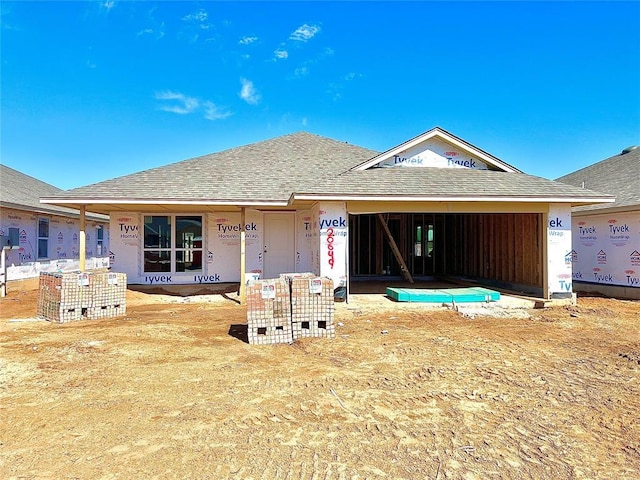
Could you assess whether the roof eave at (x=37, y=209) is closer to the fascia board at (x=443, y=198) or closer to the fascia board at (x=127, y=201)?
the fascia board at (x=127, y=201)

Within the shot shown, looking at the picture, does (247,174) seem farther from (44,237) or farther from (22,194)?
(22,194)

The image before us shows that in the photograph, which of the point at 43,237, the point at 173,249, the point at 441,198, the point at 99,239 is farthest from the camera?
the point at 99,239

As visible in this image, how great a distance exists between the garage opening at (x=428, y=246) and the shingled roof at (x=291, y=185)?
131 inches

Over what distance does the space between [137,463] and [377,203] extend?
8.61 metres

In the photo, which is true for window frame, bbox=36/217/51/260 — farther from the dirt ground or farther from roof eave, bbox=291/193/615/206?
roof eave, bbox=291/193/615/206

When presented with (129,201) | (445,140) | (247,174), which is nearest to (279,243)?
(247,174)

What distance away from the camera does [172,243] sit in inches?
540

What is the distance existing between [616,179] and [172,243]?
56.4ft

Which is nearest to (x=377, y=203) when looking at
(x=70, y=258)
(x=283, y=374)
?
(x=283, y=374)

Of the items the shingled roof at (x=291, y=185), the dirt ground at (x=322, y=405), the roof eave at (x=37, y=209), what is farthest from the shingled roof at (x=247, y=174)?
the dirt ground at (x=322, y=405)

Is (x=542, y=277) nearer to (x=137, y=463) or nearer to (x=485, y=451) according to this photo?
(x=485, y=451)

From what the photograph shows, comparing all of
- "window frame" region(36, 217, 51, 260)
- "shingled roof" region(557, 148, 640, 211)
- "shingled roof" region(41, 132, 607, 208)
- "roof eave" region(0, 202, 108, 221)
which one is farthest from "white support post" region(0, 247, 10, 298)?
"shingled roof" region(557, 148, 640, 211)

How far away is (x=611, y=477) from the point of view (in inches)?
116

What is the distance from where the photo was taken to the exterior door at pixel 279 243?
554 inches
